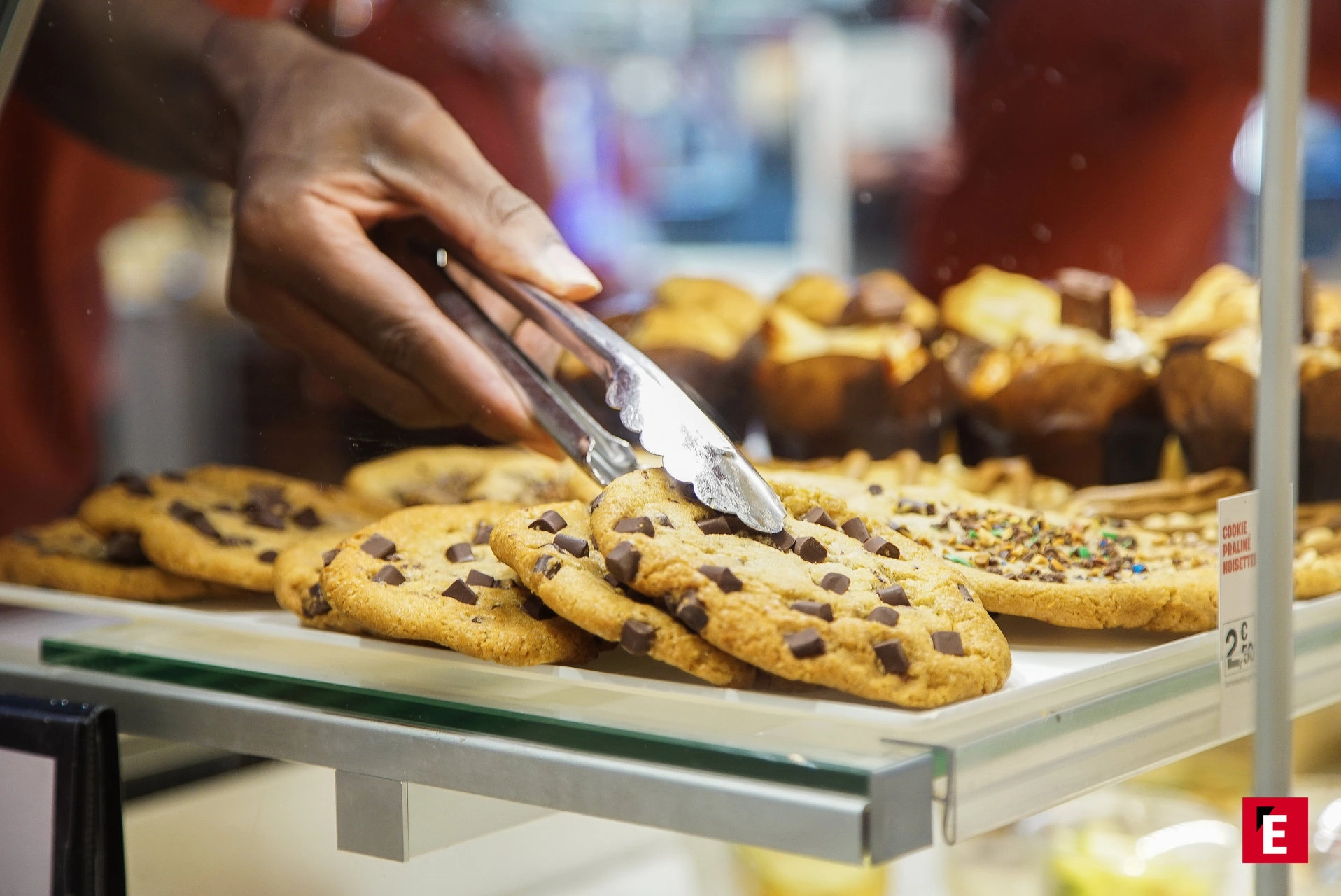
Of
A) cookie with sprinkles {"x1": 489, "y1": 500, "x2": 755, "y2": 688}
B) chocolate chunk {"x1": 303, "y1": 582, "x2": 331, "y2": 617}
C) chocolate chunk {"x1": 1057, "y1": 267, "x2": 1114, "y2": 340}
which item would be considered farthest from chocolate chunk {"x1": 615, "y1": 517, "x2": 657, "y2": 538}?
chocolate chunk {"x1": 1057, "y1": 267, "x2": 1114, "y2": 340}

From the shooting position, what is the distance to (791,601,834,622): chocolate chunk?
61cm

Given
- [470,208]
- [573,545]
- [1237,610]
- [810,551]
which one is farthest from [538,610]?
[1237,610]

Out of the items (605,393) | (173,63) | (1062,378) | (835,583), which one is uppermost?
(173,63)

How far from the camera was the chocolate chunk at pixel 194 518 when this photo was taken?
0.93m

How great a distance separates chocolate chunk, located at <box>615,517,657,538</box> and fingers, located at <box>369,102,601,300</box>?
0.74ft

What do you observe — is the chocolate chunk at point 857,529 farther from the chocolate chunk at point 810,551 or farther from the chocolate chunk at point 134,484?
the chocolate chunk at point 134,484

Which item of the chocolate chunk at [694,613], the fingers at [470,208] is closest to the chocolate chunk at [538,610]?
the chocolate chunk at [694,613]

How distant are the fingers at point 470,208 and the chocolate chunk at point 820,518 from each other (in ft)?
0.70

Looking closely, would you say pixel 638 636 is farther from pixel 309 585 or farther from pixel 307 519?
pixel 307 519

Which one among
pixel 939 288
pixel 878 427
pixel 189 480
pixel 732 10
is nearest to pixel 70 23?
pixel 189 480

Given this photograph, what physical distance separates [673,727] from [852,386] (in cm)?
61

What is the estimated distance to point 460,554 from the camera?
2.59ft

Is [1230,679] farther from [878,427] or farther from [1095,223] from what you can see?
[1095,223]

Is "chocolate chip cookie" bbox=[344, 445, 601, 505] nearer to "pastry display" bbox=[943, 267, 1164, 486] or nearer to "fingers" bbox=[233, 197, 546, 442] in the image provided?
"fingers" bbox=[233, 197, 546, 442]
